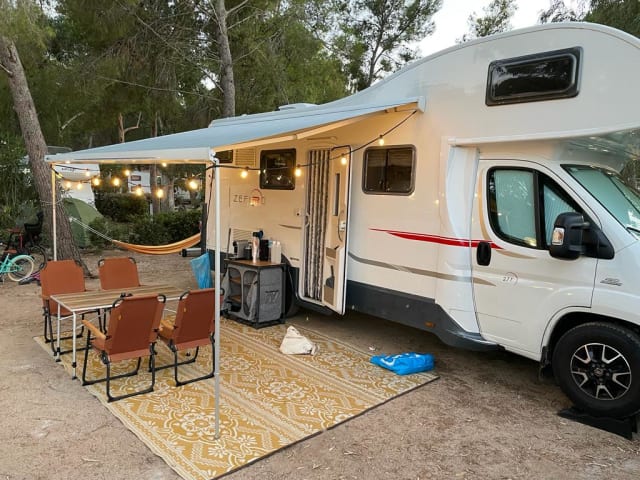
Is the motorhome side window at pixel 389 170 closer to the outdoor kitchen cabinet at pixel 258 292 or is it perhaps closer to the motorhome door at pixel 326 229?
the motorhome door at pixel 326 229

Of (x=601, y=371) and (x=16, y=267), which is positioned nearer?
(x=601, y=371)

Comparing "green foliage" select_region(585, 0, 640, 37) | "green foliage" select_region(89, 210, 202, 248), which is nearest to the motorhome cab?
"green foliage" select_region(585, 0, 640, 37)

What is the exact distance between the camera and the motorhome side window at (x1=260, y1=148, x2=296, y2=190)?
19.4 ft

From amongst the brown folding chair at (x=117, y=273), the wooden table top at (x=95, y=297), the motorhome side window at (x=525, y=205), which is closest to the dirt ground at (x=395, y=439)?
the wooden table top at (x=95, y=297)

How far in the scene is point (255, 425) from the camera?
11.3ft

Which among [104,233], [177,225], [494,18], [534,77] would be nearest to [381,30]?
[494,18]

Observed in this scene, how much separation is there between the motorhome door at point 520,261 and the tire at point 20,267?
7.36 meters

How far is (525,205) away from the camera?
393 centimetres

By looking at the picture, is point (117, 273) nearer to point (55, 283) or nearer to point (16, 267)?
point (55, 283)

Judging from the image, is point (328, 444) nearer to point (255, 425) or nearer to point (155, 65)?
point (255, 425)

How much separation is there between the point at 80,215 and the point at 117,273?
7.03m

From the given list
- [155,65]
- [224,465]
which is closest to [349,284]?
[224,465]

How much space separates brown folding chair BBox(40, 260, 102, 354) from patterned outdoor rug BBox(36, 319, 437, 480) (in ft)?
1.13

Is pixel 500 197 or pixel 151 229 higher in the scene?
pixel 500 197
